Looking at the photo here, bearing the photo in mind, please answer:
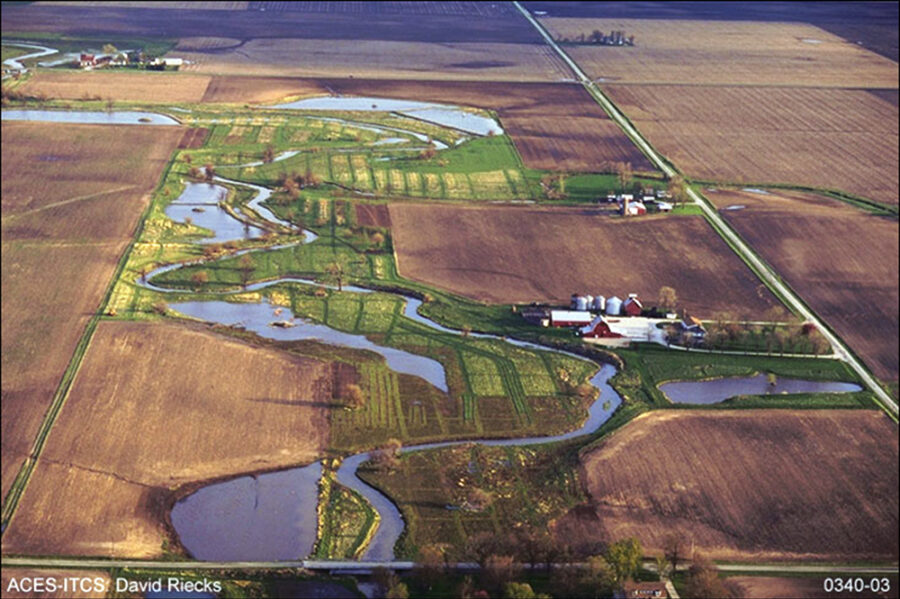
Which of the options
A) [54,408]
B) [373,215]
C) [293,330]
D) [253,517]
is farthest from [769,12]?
[253,517]

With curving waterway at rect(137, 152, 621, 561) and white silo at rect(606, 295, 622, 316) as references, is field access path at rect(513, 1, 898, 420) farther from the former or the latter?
curving waterway at rect(137, 152, 621, 561)

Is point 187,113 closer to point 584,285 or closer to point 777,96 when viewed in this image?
point 584,285

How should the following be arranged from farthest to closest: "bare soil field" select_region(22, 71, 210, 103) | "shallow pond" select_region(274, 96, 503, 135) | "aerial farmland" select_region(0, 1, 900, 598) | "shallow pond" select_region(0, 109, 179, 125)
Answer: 1. "bare soil field" select_region(22, 71, 210, 103)
2. "shallow pond" select_region(274, 96, 503, 135)
3. "shallow pond" select_region(0, 109, 179, 125)
4. "aerial farmland" select_region(0, 1, 900, 598)

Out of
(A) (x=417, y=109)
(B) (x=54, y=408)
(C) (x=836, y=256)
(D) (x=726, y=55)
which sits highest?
(D) (x=726, y=55)

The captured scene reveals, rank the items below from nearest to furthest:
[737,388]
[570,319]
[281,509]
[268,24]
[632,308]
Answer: [281,509], [737,388], [570,319], [632,308], [268,24]

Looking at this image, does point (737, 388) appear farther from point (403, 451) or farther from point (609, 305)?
point (403, 451)

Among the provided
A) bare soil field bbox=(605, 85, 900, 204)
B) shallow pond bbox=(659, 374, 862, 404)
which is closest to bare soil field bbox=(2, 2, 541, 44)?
bare soil field bbox=(605, 85, 900, 204)
